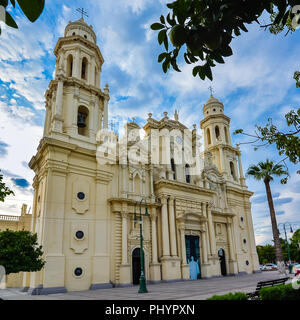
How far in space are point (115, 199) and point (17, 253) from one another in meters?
8.92

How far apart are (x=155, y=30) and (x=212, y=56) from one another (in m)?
0.58

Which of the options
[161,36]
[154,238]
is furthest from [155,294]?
[161,36]

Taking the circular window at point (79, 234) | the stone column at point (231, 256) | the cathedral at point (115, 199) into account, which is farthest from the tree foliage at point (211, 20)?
the stone column at point (231, 256)

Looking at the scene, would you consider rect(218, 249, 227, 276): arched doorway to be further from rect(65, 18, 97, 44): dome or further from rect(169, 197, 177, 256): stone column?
rect(65, 18, 97, 44): dome

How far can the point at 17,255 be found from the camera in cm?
1383

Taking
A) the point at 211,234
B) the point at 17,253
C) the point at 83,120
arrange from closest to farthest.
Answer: the point at 17,253
the point at 83,120
the point at 211,234

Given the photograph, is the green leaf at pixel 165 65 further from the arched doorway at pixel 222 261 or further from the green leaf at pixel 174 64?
the arched doorway at pixel 222 261

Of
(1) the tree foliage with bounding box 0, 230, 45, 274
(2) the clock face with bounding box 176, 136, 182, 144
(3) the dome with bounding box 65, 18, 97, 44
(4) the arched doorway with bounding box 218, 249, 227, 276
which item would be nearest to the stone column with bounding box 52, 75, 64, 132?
(3) the dome with bounding box 65, 18, 97, 44

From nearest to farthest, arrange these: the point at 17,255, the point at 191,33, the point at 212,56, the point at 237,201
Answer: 1. the point at 191,33
2. the point at 212,56
3. the point at 17,255
4. the point at 237,201

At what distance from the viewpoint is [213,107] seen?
3850 cm

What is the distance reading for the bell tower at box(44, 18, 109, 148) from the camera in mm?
22438

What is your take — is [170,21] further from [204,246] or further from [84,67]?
[204,246]
